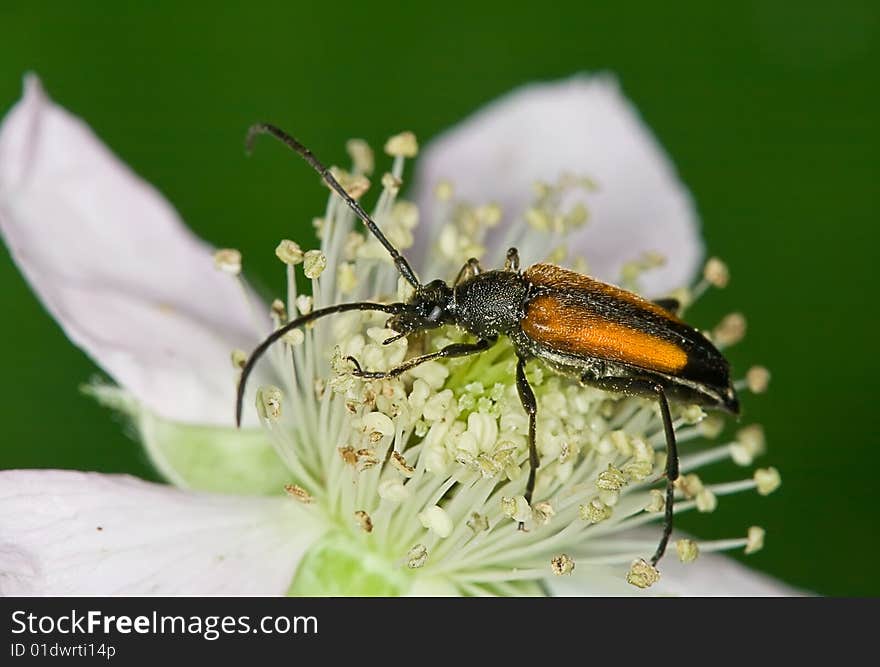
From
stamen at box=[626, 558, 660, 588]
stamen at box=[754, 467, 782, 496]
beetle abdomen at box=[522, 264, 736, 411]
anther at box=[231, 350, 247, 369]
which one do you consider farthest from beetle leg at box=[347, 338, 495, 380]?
stamen at box=[754, 467, 782, 496]

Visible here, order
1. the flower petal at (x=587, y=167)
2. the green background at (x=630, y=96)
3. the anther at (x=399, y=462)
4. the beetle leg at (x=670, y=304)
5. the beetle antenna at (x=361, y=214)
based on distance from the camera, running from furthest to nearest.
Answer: the green background at (x=630, y=96)
the flower petal at (x=587, y=167)
the beetle leg at (x=670, y=304)
the beetle antenna at (x=361, y=214)
the anther at (x=399, y=462)

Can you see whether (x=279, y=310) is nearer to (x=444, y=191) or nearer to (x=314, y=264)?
(x=314, y=264)

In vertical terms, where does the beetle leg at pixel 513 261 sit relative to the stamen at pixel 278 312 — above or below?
above

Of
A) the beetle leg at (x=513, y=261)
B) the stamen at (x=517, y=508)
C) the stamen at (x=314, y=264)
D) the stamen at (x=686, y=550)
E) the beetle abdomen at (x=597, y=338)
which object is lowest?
the stamen at (x=686, y=550)

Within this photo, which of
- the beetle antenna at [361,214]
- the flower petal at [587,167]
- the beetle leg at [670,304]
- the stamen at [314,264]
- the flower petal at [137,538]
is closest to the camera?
the flower petal at [137,538]

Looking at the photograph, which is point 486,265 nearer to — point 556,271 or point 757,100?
point 556,271

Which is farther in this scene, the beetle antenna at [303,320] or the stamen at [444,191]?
the stamen at [444,191]

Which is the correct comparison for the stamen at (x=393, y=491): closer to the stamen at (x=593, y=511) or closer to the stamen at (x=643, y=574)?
the stamen at (x=593, y=511)

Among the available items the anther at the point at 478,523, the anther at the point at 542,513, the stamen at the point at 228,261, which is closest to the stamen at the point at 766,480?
the anther at the point at 542,513

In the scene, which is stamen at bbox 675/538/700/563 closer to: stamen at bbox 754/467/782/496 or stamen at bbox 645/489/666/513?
stamen at bbox 645/489/666/513
